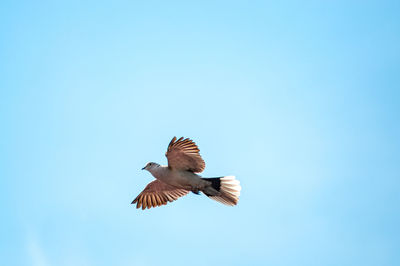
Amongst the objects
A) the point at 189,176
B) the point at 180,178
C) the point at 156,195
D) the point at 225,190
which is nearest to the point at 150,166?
the point at 180,178

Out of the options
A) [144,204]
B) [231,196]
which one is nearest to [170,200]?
[144,204]

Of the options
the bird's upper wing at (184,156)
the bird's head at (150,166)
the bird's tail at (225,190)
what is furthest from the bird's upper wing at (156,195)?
the bird's upper wing at (184,156)

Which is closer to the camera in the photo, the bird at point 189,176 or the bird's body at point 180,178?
the bird at point 189,176

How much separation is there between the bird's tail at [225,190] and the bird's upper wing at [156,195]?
3.81 feet

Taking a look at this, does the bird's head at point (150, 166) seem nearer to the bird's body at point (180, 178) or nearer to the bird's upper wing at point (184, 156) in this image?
the bird's body at point (180, 178)

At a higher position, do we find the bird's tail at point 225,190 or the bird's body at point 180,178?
the bird's tail at point 225,190

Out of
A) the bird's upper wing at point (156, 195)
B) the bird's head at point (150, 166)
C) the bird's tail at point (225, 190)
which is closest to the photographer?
the bird's head at point (150, 166)

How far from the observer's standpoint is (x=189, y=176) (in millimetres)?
14359

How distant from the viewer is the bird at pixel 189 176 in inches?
550

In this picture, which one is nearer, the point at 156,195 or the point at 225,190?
the point at 225,190

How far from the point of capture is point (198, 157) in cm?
1414

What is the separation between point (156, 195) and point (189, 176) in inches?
71.4

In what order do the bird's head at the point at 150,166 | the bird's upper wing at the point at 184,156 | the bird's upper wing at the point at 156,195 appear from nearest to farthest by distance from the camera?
the bird's upper wing at the point at 184,156, the bird's head at the point at 150,166, the bird's upper wing at the point at 156,195

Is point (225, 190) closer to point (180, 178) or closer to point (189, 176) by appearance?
point (189, 176)
